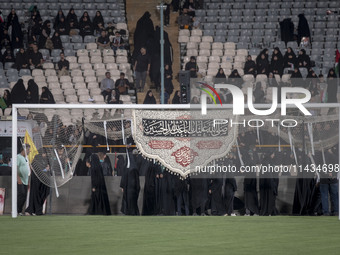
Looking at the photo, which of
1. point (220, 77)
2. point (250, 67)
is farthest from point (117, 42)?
point (250, 67)

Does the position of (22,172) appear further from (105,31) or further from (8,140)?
(105,31)

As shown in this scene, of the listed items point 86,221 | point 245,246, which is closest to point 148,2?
point 86,221

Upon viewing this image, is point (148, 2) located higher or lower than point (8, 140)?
higher

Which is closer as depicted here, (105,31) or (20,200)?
(20,200)

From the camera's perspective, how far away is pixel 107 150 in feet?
58.8

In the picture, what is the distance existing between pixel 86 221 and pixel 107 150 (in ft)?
11.0

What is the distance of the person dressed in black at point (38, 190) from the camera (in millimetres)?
16891

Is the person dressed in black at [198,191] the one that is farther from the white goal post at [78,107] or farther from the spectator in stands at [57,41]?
the spectator in stands at [57,41]

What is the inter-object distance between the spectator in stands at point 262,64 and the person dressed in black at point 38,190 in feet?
32.4

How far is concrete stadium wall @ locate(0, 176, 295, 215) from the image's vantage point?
17.1 meters

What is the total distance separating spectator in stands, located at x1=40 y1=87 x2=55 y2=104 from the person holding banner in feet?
22.6

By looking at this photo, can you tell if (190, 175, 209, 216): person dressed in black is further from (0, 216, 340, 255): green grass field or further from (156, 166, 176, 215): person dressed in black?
(0, 216, 340, 255): green grass field

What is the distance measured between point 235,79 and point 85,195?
8034 millimetres

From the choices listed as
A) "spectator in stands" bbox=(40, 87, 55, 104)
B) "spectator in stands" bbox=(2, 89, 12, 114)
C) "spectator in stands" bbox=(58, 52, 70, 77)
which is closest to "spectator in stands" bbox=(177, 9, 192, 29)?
"spectator in stands" bbox=(58, 52, 70, 77)
